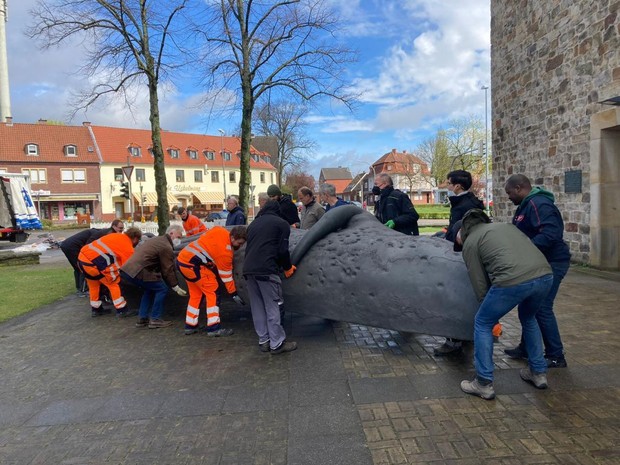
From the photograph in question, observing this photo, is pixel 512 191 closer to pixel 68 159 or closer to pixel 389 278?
pixel 389 278

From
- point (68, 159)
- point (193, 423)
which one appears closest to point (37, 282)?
point (193, 423)

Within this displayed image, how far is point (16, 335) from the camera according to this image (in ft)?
19.7

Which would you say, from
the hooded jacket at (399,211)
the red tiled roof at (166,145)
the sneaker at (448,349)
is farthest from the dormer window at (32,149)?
the sneaker at (448,349)

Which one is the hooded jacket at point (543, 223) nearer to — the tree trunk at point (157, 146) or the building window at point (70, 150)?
the tree trunk at point (157, 146)

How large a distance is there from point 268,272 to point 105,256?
3025 mm

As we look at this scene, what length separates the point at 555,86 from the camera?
10102 mm

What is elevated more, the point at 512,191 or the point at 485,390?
the point at 512,191

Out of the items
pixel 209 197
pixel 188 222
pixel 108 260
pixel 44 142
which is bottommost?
pixel 108 260

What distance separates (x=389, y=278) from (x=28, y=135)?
168 ft

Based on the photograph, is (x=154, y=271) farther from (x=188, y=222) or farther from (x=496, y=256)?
(x=496, y=256)

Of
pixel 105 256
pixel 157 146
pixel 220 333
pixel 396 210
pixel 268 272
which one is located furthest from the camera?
pixel 157 146

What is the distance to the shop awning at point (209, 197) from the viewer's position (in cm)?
5372

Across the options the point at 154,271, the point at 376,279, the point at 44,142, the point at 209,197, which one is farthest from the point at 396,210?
the point at 209,197

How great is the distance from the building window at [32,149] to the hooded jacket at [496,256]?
5049 cm
